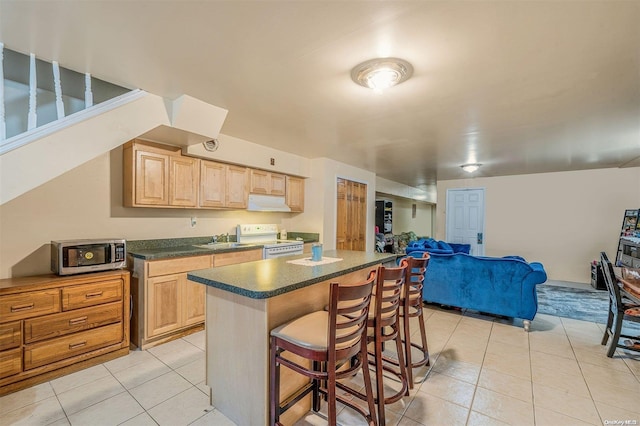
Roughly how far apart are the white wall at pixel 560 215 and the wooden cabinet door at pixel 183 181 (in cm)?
670

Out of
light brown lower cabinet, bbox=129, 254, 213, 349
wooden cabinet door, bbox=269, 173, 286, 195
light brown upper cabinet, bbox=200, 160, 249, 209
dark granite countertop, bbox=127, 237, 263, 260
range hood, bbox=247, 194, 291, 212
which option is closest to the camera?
light brown lower cabinet, bbox=129, 254, 213, 349

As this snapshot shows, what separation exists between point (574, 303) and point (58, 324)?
664cm

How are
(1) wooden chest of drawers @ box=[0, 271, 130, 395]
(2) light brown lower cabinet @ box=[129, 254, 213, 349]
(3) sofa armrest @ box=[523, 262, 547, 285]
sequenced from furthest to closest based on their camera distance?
(3) sofa armrest @ box=[523, 262, 547, 285]
(2) light brown lower cabinet @ box=[129, 254, 213, 349]
(1) wooden chest of drawers @ box=[0, 271, 130, 395]

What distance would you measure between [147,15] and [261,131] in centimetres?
211

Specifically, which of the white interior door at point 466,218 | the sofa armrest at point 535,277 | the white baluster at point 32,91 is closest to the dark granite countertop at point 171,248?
the white baluster at point 32,91

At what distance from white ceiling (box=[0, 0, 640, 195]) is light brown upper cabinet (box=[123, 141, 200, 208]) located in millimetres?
717

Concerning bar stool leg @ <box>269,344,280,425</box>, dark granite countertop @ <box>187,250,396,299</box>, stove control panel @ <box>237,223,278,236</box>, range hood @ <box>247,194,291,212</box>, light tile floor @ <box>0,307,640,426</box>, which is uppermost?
range hood @ <box>247,194,291,212</box>

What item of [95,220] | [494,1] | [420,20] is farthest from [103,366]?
[494,1]

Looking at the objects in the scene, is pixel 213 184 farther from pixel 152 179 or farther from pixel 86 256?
pixel 86 256

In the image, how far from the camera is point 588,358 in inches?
108

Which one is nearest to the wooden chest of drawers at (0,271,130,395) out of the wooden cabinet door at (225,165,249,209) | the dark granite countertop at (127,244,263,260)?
the dark granite countertop at (127,244,263,260)

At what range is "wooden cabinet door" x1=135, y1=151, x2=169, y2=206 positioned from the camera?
3047 millimetres

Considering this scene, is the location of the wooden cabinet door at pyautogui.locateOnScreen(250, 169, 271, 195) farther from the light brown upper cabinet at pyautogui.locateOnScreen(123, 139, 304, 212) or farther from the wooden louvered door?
the wooden louvered door

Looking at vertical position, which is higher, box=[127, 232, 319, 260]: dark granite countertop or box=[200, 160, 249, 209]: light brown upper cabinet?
box=[200, 160, 249, 209]: light brown upper cabinet
